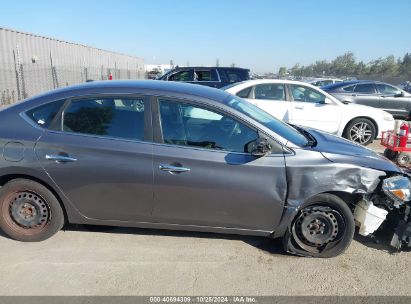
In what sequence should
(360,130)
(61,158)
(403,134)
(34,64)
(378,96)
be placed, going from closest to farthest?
(61,158) < (403,134) < (360,130) < (378,96) < (34,64)

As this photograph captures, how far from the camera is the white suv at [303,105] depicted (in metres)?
7.67

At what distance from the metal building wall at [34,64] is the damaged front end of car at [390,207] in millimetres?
16638

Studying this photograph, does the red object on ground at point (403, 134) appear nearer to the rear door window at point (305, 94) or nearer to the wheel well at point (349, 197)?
the rear door window at point (305, 94)

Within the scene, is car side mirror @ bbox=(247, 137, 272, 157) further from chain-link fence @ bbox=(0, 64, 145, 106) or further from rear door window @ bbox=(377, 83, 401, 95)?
chain-link fence @ bbox=(0, 64, 145, 106)

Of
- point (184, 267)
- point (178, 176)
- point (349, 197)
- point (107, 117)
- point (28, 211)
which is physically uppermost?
point (107, 117)

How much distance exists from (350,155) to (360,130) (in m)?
5.19

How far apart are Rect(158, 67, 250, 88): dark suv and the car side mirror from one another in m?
9.09

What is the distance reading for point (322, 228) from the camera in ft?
10.7

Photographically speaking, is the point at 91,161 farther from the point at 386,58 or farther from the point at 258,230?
the point at 386,58

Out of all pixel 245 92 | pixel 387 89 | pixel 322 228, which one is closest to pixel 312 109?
pixel 245 92

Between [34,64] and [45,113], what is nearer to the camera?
[45,113]

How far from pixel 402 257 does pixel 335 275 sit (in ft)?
2.77

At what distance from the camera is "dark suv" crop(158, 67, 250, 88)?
39.3 ft

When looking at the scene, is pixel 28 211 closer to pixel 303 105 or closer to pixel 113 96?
pixel 113 96
